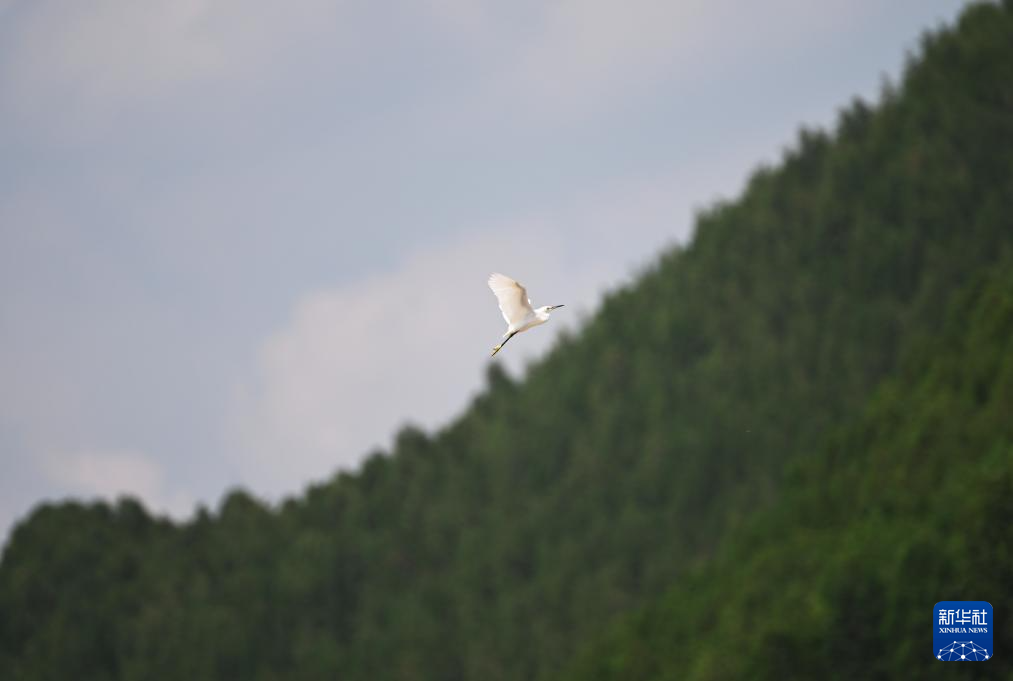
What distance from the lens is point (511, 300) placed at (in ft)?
125

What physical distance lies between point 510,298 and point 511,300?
0.18 ft

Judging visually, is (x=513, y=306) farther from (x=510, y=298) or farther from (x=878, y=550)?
(x=878, y=550)

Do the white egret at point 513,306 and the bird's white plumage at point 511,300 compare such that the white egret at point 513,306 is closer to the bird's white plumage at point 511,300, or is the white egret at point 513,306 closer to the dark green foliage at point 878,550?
the bird's white plumage at point 511,300

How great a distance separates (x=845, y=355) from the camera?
7456 inches

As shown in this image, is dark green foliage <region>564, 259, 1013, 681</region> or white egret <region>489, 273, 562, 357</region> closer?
white egret <region>489, 273, 562, 357</region>

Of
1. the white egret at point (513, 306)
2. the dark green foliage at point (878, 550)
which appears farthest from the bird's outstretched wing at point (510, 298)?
the dark green foliage at point (878, 550)

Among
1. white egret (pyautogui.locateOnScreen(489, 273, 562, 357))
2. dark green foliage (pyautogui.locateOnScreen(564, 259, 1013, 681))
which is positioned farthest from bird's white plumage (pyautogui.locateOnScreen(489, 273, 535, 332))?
dark green foliage (pyautogui.locateOnScreen(564, 259, 1013, 681))

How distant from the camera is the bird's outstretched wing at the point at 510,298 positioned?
125 ft

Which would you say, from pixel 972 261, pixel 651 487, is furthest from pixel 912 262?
pixel 651 487

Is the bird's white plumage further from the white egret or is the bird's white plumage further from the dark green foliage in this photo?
the dark green foliage

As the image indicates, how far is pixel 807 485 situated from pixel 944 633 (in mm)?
69557

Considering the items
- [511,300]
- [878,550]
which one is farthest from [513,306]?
[878,550]

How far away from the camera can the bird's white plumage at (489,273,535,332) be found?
3803cm

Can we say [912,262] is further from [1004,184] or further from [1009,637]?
[1009,637]
